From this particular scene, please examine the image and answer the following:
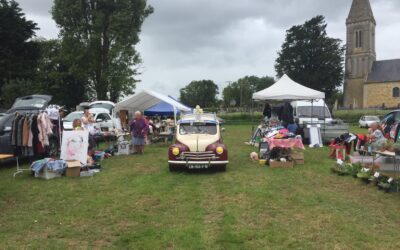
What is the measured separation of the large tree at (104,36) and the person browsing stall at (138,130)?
2337 centimetres

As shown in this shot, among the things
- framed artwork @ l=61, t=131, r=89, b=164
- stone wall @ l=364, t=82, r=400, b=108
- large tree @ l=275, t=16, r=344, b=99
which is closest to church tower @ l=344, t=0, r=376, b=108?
stone wall @ l=364, t=82, r=400, b=108

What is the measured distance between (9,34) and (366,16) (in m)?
81.5

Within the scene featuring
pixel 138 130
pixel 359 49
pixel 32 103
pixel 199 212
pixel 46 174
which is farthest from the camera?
pixel 359 49

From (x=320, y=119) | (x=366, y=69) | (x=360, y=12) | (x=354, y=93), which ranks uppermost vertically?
(x=360, y=12)

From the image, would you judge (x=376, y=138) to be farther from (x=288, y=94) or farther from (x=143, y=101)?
(x=143, y=101)

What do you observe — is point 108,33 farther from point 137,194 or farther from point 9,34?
point 137,194

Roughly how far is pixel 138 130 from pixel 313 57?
54199 mm

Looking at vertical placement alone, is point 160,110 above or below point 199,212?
above

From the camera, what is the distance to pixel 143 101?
2233 cm

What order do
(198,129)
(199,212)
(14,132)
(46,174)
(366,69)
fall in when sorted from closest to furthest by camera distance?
(199,212) → (46,174) → (14,132) → (198,129) → (366,69)

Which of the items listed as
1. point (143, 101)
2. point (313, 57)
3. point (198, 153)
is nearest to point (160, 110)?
point (143, 101)

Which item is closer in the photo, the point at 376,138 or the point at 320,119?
the point at 376,138

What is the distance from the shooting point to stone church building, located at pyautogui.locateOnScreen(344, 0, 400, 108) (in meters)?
88.1

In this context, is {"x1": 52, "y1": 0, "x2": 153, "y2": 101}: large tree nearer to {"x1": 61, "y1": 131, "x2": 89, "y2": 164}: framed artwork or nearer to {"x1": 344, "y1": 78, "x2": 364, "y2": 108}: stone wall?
{"x1": 61, "y1": 131, "x2": 89, "y2": 164}: framed artwork
